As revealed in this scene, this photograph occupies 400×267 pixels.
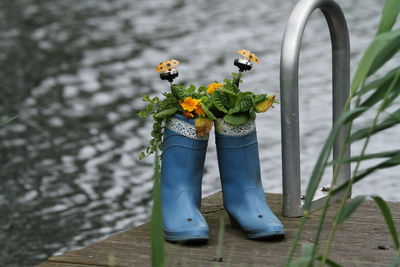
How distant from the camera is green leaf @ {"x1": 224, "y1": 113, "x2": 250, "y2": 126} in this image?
217 centimetres

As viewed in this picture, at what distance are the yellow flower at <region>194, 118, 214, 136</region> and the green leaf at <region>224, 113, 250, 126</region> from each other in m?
0.04

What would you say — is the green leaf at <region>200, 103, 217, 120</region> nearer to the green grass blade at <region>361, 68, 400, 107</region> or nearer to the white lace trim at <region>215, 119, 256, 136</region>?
the white lace trim at <region>215, 119, 256, 136</region>

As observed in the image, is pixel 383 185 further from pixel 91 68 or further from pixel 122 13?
pixel 122 13

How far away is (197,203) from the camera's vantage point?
2.20 metres

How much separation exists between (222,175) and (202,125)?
154 millimetres

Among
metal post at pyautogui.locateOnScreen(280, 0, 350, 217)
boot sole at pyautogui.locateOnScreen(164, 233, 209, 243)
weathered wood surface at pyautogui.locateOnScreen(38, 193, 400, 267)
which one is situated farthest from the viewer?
metal post at pyautogui.locateOnScreen(280, 0, 350, 217)

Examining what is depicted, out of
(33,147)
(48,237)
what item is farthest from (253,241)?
(33,147)

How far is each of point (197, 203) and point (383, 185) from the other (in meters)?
2.50

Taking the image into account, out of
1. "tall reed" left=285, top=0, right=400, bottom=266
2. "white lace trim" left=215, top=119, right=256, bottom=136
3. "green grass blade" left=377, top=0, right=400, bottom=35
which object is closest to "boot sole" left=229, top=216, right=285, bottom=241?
"white lace trim" left=215, top=119, right=256, bottom=136

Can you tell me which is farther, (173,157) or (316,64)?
(316,64)

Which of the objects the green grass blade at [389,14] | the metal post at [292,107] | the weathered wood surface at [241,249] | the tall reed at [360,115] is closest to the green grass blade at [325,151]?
the tall reed at [360,115]

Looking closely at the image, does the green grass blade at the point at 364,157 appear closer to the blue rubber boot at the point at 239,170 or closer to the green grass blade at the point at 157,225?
the green grass blade at the point at 157,225

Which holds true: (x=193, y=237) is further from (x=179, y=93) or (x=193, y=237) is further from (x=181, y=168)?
(x=179, y=93)

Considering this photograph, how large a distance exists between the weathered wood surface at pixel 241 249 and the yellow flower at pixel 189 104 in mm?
295
